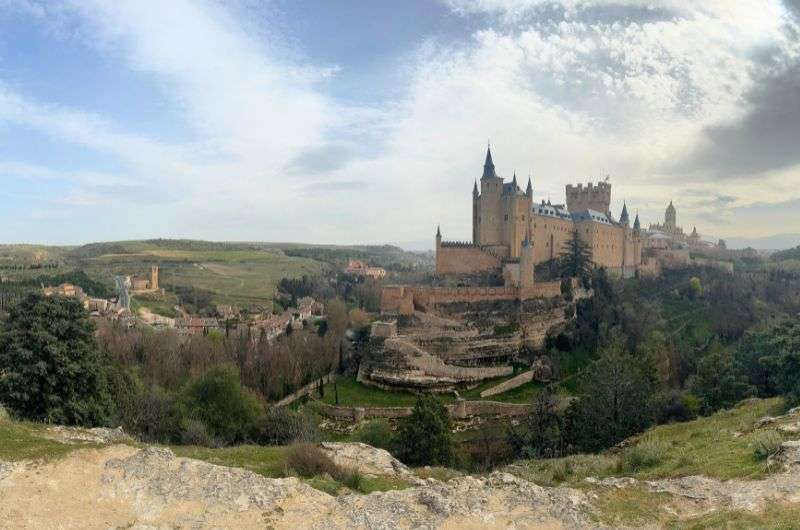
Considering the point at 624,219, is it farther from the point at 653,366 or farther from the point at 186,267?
the point at 186,267

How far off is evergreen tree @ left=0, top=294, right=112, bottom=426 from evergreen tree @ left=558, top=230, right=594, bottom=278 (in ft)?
140

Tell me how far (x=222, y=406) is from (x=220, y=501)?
14.0m

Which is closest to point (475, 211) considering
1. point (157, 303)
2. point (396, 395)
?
point (396, 395)

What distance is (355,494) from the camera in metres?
10.8

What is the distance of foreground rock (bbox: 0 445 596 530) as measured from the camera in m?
9.73

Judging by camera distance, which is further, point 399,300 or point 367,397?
point 399,300

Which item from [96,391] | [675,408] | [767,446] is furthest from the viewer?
[675,408]

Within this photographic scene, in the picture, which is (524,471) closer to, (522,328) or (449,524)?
(449,524)

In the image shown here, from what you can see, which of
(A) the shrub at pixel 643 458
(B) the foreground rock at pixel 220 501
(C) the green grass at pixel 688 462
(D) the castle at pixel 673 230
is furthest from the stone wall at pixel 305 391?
(D) the castle at pixel 673 230

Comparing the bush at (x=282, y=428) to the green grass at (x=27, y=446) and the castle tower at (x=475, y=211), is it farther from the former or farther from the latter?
the castle tower at (x=475, y=211)

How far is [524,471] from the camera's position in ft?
46.1

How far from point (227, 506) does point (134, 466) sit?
2232 mm

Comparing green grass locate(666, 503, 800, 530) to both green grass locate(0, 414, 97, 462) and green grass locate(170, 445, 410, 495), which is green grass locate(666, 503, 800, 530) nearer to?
green grass locate(170, 445, 410, 495)

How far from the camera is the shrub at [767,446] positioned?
11930 millimetres
